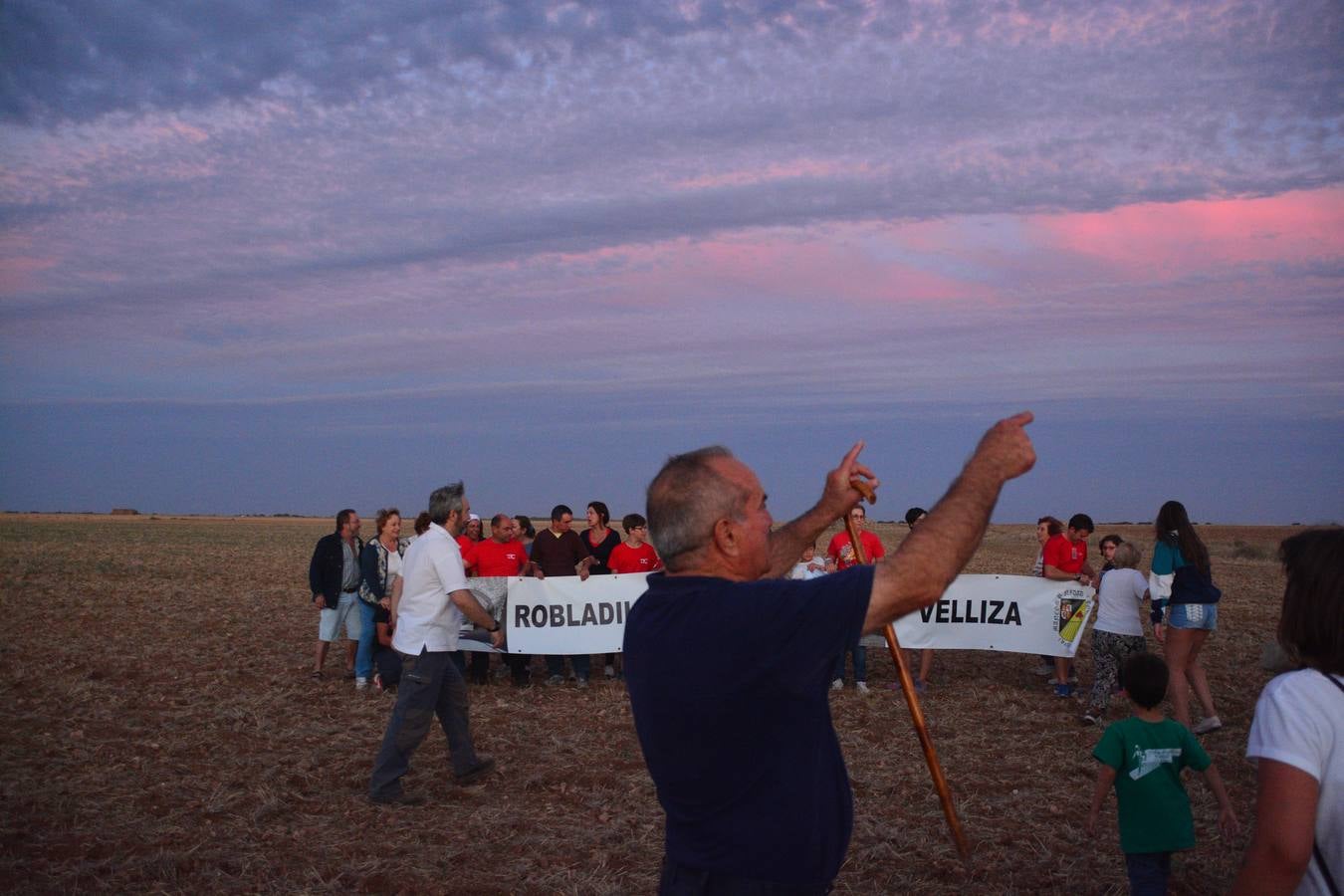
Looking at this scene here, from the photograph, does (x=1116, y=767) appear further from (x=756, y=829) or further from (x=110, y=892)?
(x=110, y=892)

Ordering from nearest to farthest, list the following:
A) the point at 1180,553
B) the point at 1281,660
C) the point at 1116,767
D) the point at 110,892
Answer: the point at 1116,767 → the point at 110,892 → the point at 1180,553 → the point at 1281,660

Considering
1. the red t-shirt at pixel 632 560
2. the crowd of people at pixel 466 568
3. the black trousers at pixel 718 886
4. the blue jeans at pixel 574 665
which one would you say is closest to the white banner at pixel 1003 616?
the red t-shirt at pixel 632 560

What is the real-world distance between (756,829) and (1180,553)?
7.21 metres

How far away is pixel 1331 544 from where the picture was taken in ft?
8.35

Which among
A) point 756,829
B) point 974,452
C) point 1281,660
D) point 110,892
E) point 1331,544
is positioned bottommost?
point 110,892

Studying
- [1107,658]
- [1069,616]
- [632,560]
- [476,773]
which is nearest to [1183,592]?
[1107,658]

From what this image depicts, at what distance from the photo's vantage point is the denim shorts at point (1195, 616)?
27.9 ft

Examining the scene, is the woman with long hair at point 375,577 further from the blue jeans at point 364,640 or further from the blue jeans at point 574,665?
the blue jeans at point 574,665

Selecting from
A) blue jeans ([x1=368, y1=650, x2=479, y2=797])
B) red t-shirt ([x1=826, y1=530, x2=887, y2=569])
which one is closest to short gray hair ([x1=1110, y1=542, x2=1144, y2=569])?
red t-shirt ([x1=826, y1=530, x2=887, y2=569])

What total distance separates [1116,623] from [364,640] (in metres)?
8.20

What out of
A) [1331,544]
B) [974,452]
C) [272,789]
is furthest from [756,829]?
[272,789]

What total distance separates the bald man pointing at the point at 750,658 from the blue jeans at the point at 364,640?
10080 millimetres

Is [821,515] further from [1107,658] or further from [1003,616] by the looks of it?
[1003,616]

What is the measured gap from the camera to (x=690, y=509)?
2.75 m
